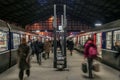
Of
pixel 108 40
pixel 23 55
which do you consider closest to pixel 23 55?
pixel 23 55

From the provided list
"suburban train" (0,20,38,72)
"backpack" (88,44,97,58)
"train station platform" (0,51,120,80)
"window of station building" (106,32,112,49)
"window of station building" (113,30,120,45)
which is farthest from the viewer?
"window of station building" (106,32,112,49)

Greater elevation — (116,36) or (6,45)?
(116,36)

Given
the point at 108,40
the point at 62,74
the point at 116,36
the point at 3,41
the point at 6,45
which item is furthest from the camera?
the point at 108,40

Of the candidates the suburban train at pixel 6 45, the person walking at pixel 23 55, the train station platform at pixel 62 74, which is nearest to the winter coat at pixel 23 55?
the person walking at pixel 23 55

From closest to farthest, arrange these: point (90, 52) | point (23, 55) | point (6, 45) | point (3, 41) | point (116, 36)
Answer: point (23, 55), point (90, 52), point (3, 41), point (116, 36), point (6, 45)

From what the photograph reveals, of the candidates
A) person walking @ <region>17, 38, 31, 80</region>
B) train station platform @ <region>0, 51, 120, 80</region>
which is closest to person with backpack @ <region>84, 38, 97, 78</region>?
train station platform @ <region>0, 51, 120, 80</region>

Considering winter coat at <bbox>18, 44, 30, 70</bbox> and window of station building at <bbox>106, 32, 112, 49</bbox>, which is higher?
window of station building at <bbox>106, 32, 112, 49</bbox>

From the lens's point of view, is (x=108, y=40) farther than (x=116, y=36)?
Yes

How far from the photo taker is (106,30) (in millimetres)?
18062

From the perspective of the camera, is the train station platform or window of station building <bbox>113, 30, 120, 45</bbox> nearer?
the train station platform

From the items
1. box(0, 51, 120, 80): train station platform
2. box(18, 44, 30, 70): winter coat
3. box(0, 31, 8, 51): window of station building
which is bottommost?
box(0, 51, 120, 80): train station platform

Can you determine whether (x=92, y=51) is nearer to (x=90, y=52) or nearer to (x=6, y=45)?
(x=90, y=52)

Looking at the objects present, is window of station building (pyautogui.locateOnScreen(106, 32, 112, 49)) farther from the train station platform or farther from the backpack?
the backpack

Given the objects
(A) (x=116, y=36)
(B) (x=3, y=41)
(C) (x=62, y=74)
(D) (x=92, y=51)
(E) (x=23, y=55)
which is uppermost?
(A) (x=116, y=36)
